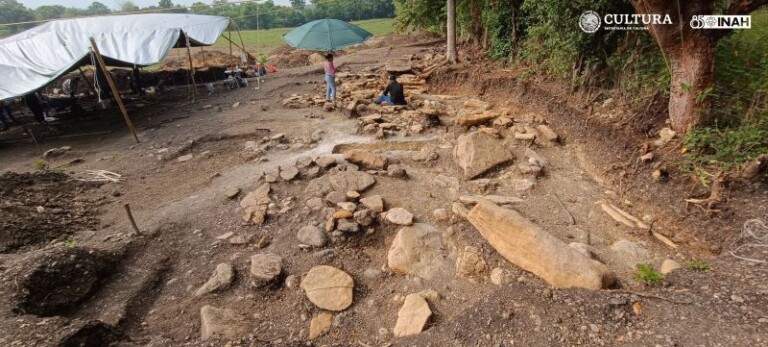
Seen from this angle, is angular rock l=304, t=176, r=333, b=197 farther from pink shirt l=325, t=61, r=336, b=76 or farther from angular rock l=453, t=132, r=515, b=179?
pink shirt l=325, t=61, r=336, b=76

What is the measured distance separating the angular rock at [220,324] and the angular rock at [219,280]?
32 cm

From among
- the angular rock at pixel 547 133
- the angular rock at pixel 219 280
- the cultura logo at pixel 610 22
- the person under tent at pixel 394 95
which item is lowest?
the angular rock at pixel 219 280

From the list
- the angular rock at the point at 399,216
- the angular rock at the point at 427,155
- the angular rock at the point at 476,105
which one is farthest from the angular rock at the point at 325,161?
the angular rock at the point at 476,105

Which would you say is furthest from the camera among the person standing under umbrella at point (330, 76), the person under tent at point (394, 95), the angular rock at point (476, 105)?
the person standing under umbrella at point (330, 76)

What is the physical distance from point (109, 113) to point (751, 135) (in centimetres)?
1459

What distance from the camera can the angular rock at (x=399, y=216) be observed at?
13.8 feet

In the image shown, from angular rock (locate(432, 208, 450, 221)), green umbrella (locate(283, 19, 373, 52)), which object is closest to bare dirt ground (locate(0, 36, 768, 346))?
angular rock (locate(432, 208, 450, 221))

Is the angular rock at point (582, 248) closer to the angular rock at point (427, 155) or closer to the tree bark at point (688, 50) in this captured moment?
the tree bark at point (688, 50)

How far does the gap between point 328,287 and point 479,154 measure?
2.99 m

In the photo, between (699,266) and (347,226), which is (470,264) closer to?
(347,226)

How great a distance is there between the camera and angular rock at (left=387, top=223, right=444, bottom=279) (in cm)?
372

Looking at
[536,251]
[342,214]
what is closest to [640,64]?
[536,251]

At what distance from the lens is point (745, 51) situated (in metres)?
4.79

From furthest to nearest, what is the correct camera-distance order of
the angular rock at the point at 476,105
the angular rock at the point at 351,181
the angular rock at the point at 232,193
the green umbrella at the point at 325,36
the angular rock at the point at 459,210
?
the green umbrella at the point at 325,36, the angular rock at the point at 476,105, the angular rock at the point at 232,193, the angular rock at the point at 351,181, the angular rock at the point at 459,210
